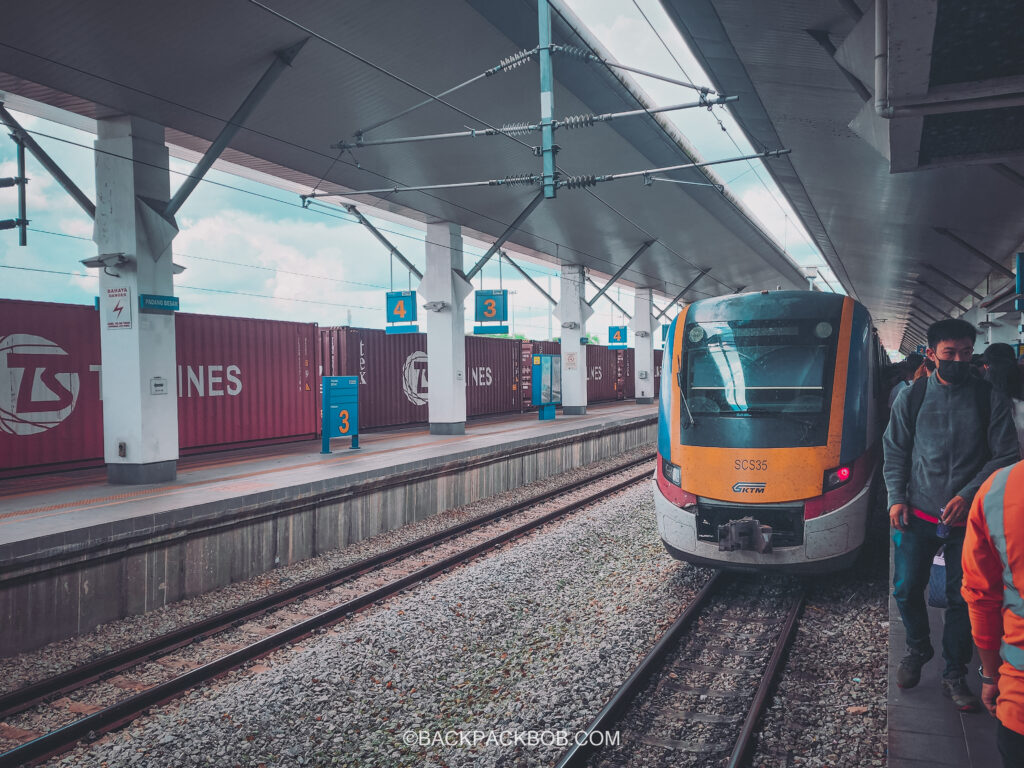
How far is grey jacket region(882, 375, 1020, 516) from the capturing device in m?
3.47

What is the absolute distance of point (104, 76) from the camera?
855cm

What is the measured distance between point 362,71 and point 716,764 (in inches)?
368

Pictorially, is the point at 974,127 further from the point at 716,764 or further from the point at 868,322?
the point at 716,764

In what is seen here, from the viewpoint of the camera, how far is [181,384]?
39.6 feet

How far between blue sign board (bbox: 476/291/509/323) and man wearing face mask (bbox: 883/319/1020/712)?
45.7 feet

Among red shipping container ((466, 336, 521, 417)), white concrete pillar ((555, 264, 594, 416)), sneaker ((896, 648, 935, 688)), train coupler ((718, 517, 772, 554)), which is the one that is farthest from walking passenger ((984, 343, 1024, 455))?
white concrete pillar ((555, 264, 594, 416))

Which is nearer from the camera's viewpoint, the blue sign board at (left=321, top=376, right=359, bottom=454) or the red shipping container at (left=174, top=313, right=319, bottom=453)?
the red shipping container at (left=174, top=313, right=319, bottom=453)

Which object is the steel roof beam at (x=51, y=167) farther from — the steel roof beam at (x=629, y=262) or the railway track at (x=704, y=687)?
the steel roof beam at (x=629, y=262)

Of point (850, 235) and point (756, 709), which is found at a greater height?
point (850, 235)

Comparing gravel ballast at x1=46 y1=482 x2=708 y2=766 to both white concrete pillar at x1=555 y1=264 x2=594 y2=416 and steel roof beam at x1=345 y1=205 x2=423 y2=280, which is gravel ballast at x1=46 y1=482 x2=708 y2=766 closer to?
steel roof beam at x1=345 y1=205 x2=423 y2=280

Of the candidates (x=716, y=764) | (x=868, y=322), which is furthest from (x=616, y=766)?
(x=868, y=322)

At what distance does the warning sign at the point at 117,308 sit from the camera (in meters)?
9.57

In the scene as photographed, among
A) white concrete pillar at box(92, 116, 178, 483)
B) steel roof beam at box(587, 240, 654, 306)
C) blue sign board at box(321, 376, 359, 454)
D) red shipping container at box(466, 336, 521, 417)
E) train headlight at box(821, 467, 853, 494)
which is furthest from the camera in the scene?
steel roof beam at box(587, 240, 654, 306)

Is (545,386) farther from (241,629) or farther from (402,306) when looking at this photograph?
(241,629)
